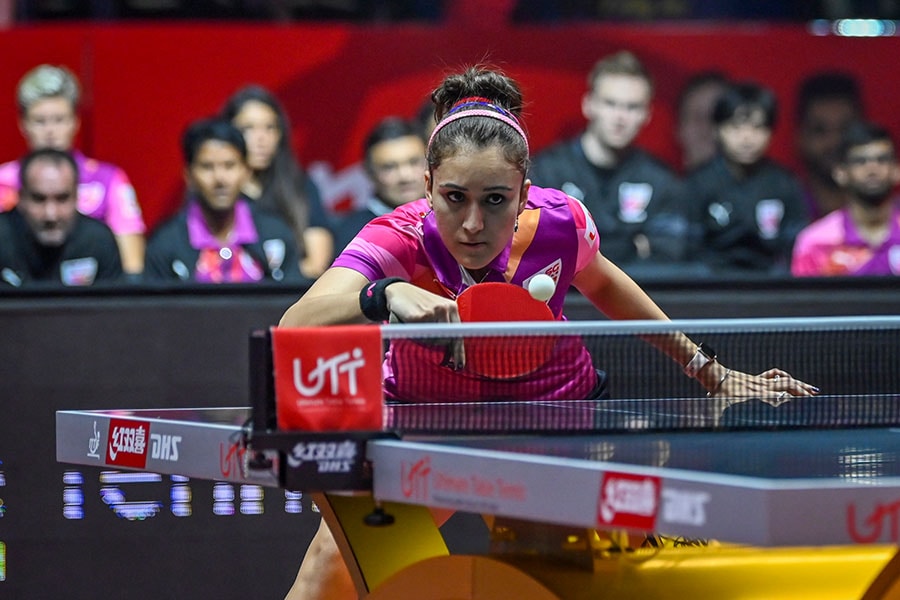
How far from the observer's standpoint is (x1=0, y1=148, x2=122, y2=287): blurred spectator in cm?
567

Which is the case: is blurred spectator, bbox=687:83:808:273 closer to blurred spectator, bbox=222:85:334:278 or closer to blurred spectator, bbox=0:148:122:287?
blurred spectator, bbox=222:85:334:278

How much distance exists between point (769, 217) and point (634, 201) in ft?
2.16

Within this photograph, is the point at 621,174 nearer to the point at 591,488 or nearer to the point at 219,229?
the point at 219,229

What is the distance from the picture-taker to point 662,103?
659cm

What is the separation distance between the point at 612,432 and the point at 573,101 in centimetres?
413

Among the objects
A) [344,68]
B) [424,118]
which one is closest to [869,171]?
[424,118]

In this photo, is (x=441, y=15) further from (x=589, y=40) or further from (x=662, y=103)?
(x=662, y=103)

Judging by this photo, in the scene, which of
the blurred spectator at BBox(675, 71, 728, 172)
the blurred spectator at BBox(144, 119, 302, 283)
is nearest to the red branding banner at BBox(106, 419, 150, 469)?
the blurred spectator at BBox(144, 119, 302, 283)

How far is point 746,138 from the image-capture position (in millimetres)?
6492

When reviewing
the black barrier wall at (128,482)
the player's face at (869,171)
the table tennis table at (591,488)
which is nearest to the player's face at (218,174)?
the black barrier wall at (128,482)

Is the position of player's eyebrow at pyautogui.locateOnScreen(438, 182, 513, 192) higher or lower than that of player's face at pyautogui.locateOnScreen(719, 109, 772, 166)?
lower

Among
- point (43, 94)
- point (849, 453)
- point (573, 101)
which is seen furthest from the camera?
point (573, 101)

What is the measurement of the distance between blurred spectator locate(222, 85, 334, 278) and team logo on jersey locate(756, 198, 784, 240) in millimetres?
1996

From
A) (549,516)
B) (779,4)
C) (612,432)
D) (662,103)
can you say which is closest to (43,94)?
(662,103)
